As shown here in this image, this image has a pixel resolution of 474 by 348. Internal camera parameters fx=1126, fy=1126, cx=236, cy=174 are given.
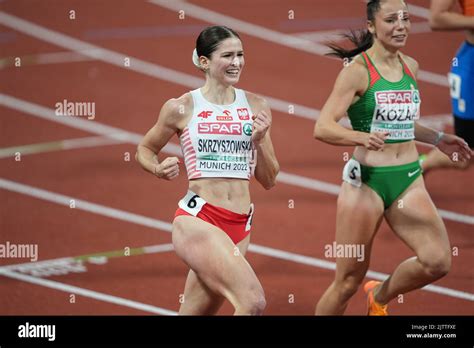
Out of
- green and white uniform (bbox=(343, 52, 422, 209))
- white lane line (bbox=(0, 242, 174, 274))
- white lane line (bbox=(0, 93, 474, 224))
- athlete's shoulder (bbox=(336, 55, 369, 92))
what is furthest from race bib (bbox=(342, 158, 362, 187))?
white lane line (bbox=(0, 93, 474, 224))

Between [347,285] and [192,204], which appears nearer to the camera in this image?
[192,204]

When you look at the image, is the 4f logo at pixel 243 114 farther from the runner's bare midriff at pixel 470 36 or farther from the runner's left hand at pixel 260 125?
the runner's bare midriff at pixel 470 36

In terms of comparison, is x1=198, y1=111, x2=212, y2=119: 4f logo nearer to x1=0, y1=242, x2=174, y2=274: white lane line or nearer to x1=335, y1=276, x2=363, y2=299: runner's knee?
x1=335, y1=276, x2=363, y2=299: runner's knee

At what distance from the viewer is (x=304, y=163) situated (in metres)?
10.7

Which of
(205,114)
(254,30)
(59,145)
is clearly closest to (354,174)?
(205,114)

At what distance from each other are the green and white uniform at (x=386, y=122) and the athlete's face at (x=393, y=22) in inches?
7.5

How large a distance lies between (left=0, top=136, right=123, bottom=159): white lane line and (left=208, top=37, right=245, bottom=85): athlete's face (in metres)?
4.89

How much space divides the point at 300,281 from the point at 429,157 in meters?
1.71

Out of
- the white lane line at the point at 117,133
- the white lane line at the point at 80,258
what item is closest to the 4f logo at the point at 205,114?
the white lane line at the point at 80,258

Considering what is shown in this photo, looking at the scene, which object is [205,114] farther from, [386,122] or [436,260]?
[436,260]

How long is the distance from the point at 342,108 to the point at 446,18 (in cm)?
168

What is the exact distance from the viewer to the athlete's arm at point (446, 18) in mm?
8070

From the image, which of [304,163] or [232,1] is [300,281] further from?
[232,1]

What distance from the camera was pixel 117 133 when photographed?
11477 millimetres
